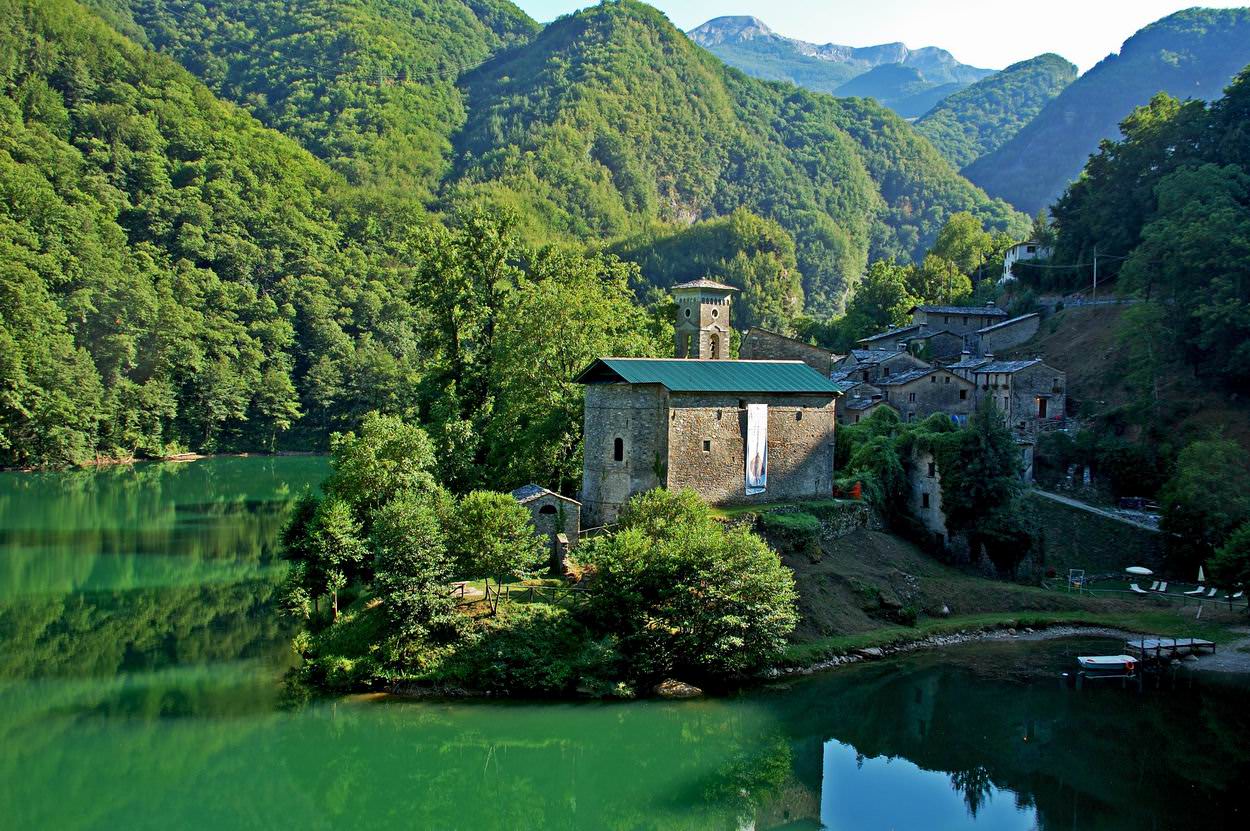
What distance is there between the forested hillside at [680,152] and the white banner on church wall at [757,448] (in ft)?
305

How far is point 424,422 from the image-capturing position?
41500mm

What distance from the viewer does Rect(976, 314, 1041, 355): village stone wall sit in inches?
2164

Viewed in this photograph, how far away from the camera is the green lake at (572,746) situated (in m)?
21.2

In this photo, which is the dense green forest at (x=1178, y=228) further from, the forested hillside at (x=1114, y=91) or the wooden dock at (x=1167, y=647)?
the forested hillside at (x=1114, y=91)

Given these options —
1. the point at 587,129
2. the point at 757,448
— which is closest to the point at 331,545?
the point at 757,448

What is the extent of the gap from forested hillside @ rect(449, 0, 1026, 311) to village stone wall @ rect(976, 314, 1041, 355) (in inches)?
2997

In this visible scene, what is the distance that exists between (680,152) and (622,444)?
13193 centimetres

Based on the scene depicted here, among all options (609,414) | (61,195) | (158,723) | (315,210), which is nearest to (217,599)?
(158,723)

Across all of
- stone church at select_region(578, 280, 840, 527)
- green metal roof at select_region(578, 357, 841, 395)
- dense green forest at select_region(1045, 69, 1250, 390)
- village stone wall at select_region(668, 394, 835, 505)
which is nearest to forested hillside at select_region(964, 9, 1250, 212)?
dense green forest at select_region(1045, 69, 1250, 390)

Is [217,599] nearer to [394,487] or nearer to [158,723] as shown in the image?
[394,487]

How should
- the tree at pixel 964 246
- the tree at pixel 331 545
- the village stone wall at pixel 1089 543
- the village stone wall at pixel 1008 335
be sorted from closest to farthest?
the tree at pixel 331 545
the village stone wall at pixel 1089 543
the village stone wall at pixel 1008 335
the tree at pixel 964 246

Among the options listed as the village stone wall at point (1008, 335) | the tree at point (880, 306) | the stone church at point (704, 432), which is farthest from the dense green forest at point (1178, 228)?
the stone church at point (704, 432)

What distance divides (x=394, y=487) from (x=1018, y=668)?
59.0 feet

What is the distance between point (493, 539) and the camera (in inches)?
1054
